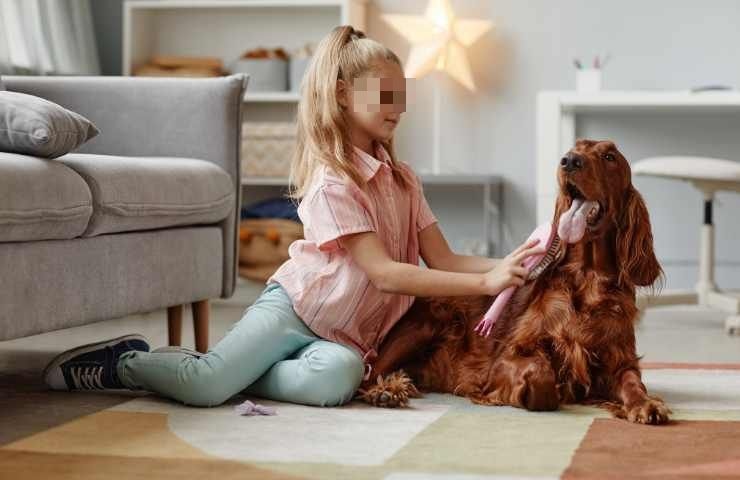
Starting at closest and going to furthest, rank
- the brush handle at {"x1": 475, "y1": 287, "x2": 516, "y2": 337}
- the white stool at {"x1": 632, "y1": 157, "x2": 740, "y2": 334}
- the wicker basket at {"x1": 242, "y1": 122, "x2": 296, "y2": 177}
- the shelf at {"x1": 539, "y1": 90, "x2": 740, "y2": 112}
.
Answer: the brush handle at {"x1": 475, "y1": 287, "x2": 516, "y2": 337}
the white stool at {"x1": 632, "y1": 157, "x2": 740, "y2": 334}
the shelf at {"x1": 539, "y1": 90, "x2": 740, "y2": 112}
the wicker basket at {"x1": 242, "y1": 122, "x2": 296, "y2": 177}

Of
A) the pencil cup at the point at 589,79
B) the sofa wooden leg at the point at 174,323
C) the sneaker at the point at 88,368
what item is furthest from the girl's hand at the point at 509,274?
the pencil cup at the point at 589,79

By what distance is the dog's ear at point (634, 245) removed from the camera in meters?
1.92

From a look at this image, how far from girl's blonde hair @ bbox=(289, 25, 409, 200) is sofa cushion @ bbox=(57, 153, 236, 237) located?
381mm

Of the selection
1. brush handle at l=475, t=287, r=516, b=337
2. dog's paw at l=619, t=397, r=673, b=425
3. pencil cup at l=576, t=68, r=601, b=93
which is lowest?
dog's paw at l=619, t=397, r=673, b=425

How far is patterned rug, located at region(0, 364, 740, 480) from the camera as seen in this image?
1.47m

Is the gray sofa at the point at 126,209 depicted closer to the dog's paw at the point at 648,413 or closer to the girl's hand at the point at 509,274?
the girl's hand at the point at 509,274

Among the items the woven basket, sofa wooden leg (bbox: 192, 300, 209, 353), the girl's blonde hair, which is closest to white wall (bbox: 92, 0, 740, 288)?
the woven basket

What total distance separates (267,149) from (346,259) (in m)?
2.40

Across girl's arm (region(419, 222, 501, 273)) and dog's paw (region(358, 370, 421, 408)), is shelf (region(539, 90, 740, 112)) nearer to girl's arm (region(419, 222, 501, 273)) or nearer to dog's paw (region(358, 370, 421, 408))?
girl's arm (region(419, 222, 501, 273))

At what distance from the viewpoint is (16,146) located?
2088 mm

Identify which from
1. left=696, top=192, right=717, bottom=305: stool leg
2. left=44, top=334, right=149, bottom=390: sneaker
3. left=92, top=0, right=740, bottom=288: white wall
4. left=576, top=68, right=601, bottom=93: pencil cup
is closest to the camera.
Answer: left=44, top=334, right=149, bottom=390: sneaker

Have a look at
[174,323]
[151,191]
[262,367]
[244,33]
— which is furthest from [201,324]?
[244,33]

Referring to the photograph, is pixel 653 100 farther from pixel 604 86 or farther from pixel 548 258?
pixel 548 258

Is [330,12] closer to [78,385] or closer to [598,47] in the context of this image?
[598,47]
